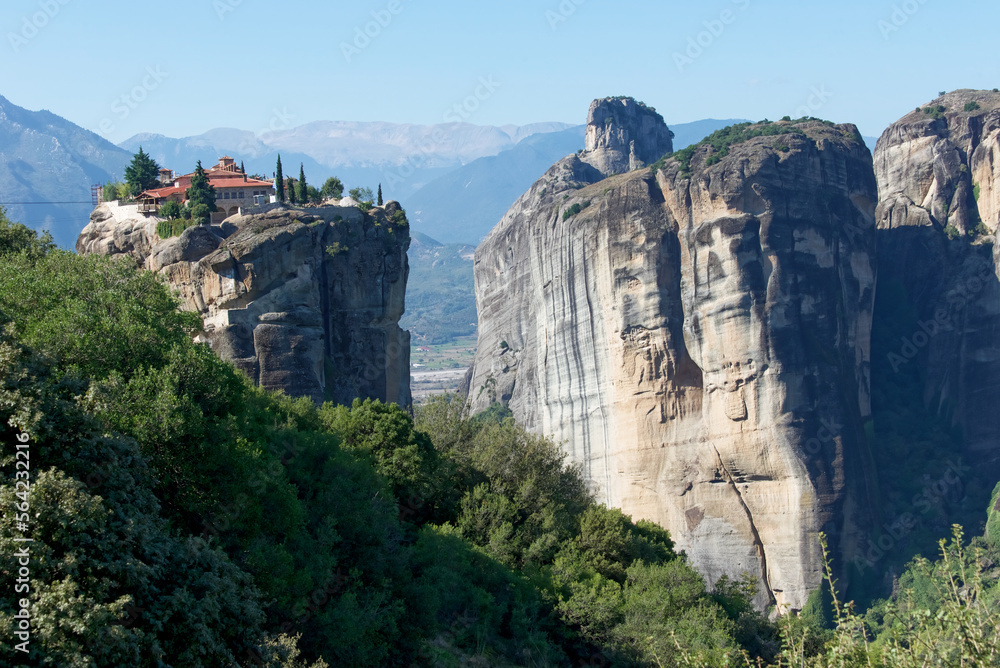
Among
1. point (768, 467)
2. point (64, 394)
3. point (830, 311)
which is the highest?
point (830, 311)

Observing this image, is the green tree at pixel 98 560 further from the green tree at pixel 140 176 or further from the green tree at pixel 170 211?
the green tree at pixel 140 176

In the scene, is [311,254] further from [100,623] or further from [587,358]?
[587,358]

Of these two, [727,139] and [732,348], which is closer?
[732,348]

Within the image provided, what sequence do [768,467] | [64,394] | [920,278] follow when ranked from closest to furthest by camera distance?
[64,394] → [768,467] → [920,278]

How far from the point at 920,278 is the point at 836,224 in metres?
21.2

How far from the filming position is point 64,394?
18.8 metres

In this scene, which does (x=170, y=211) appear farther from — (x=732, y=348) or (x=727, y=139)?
(x=727, y=139)

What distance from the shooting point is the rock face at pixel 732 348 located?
3063 inches

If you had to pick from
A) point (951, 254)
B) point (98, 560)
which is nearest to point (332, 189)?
point (98, 560)

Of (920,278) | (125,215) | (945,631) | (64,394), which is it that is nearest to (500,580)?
(64,394)

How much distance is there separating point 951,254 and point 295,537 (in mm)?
88425

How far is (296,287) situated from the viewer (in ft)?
161

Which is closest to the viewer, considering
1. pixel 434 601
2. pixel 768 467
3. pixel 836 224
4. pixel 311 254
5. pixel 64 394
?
pixel 64 394

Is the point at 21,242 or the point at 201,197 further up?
the point at 201,197
